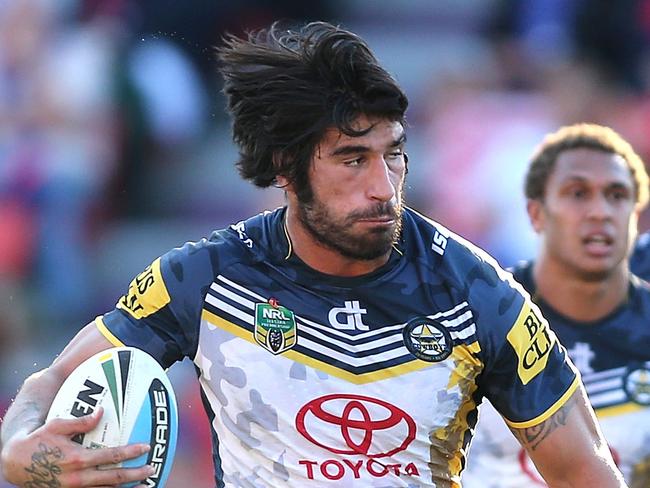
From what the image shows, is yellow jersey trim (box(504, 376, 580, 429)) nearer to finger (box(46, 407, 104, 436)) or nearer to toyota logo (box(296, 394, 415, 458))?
toyota logo (box(296, 394, 415, 458))

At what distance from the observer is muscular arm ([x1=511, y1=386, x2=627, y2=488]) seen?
4.62m

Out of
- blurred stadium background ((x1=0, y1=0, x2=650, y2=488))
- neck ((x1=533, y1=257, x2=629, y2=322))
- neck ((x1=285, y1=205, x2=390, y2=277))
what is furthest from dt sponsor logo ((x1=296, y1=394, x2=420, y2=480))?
blurred stadium background ((x1=0, y1=0, x2=650, y2=488))

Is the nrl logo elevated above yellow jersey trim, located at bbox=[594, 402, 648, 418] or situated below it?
above

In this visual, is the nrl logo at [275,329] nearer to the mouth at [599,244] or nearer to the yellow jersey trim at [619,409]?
the yellow jersey trim at [619,409]

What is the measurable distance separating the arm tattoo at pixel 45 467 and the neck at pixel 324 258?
43.0 inches

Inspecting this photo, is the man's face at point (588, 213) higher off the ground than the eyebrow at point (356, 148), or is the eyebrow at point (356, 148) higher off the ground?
the eyebrow at point (356, 148)

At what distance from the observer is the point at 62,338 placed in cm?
1009

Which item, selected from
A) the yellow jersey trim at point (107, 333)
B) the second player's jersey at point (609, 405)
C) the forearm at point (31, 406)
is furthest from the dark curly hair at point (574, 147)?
the forearm at point (31, 406)

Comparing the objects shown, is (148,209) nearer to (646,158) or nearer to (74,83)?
(74,83)

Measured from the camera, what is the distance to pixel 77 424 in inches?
173

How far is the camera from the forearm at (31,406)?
4695 millimetres

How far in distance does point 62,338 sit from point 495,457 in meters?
4.42

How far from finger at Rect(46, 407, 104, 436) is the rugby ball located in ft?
0.10

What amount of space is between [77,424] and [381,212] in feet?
3.85
